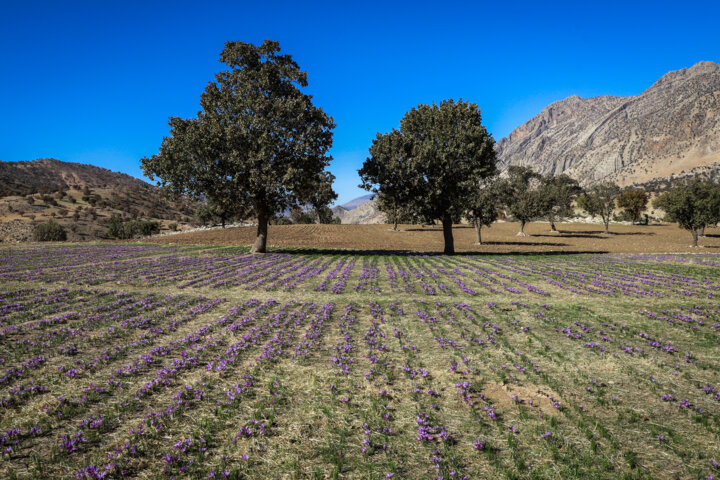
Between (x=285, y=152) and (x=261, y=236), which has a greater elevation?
(x=285, y=152)

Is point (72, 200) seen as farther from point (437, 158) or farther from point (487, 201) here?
point (487, 201)

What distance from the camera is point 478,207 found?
5531 centimetres

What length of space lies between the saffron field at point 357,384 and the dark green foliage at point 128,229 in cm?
7016

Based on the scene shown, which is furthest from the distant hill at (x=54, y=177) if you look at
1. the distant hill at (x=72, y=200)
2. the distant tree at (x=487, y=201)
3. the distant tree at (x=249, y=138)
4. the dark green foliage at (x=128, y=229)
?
the distant tree at (x=487, y=201)

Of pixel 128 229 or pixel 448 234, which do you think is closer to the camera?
pixel 448 234

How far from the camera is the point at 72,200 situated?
4090 inches

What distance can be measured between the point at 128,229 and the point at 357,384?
92.4 metres

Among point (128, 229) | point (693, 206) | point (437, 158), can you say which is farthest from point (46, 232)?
point (693, 206)

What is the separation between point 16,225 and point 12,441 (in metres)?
96.2

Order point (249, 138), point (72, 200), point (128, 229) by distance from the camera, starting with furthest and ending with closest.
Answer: point (72, 200)
point (128, 229)
point (249, 138)

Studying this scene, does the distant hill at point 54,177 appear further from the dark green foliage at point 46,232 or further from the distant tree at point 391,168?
the distant tree at point 391,168

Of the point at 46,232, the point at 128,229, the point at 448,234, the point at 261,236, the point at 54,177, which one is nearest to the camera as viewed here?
the point at 261,236

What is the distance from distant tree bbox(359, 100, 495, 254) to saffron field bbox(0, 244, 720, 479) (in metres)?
20.4

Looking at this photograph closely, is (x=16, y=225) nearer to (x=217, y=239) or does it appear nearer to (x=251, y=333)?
(x=217, y=239)
